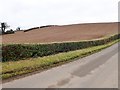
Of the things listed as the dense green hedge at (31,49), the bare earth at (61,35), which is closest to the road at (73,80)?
the dense green hedge at (31,49)

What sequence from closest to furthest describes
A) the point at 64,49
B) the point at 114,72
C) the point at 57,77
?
the point at 57,77
the point at 114,72
the point at 64,49

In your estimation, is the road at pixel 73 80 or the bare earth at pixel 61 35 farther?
the bare earth at pixel 61 35

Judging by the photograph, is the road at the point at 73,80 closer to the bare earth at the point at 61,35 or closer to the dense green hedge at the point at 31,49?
the dense green hedge at the point at 31,49

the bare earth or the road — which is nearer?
the road

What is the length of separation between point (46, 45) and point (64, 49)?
5.14 meters

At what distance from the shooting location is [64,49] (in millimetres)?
33438

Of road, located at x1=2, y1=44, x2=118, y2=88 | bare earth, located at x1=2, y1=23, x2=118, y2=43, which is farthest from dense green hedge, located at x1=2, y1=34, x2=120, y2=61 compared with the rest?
bare earth, located at x1=2, y1=23, x2=118, y2=43

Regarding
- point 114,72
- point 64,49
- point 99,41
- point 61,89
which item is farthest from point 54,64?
point 99,41

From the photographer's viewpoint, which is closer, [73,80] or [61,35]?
[73,80]

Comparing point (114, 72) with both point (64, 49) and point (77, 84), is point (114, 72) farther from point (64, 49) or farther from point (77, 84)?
point (64, 49)

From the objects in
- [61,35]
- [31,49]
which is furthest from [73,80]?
[61,35]

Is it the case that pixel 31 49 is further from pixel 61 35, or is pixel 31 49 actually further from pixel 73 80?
pixel 61 35

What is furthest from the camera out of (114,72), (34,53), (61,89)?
(34,53)

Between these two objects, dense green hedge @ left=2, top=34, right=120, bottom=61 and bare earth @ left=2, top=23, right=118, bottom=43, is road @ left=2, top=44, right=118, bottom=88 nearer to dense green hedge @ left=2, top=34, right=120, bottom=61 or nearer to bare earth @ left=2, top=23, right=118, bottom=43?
dense green hedge @ left=2, top=34, right=120, bottom=61
